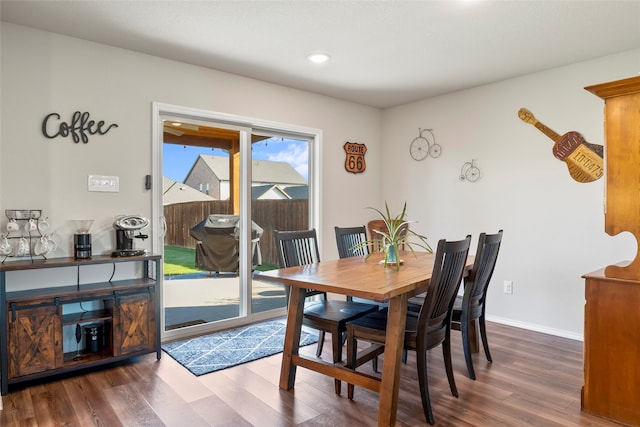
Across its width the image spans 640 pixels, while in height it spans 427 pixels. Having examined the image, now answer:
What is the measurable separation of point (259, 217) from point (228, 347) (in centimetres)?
134

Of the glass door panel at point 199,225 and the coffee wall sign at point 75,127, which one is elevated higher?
the coffee wall sign at point 75,127

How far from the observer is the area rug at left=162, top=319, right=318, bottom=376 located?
2.95m

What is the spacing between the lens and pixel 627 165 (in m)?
2.16

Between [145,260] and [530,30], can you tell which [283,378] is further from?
[530,30]

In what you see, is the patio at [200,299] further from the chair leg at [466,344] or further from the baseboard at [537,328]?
the baseboard at [537,328]

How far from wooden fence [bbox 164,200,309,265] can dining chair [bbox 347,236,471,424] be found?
1873 mm

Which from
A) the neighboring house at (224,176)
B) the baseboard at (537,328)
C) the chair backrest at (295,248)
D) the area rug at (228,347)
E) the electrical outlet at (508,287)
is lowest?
the area rug at (228,347)

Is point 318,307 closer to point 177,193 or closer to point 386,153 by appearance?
point 177,193

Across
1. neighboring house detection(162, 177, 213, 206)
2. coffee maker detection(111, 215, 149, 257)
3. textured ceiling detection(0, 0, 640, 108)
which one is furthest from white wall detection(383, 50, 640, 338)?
coffee maker detection(111, 215, 149, 257)

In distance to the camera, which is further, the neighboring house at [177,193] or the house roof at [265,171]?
the house roof at [265,171]

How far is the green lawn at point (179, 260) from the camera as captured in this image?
11.6 ft

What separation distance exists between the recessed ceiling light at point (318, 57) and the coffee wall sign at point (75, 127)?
1.66m

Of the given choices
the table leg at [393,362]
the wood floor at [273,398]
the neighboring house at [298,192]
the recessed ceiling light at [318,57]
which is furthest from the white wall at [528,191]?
the table leg at [393,362]

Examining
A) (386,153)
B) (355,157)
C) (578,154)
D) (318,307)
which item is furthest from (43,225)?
(578,154)
